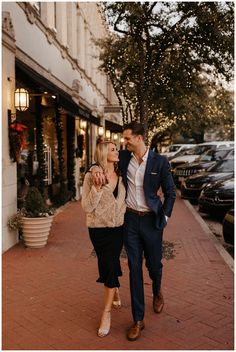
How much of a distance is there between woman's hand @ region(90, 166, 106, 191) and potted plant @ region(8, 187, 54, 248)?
144 inches

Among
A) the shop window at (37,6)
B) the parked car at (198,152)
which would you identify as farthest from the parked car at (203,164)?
the shop window at (37,6)

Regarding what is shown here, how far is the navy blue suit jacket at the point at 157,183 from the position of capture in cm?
445

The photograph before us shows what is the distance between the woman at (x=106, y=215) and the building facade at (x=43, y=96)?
3.62 meters

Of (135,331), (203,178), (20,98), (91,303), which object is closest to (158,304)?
(135,331)

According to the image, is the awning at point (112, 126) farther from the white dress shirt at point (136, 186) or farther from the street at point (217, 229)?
the white dress shirt at point (136, 186)

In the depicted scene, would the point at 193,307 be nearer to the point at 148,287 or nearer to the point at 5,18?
the point at 148,287

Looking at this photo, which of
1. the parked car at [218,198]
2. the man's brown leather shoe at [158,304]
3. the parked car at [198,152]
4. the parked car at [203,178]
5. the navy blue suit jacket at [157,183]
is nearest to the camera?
the navy blue suit jacket at [157,183]

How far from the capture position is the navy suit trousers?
14.3 feet

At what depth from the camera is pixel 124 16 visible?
8.49 m

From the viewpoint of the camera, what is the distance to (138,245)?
4.48 metres

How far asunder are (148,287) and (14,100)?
448cm

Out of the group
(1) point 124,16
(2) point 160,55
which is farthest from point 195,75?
(1) point 124,16

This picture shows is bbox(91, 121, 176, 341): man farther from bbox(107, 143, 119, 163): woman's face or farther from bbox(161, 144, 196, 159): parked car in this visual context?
bbox(161, 144, 196, 159): parked car

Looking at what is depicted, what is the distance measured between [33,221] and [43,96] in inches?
187
